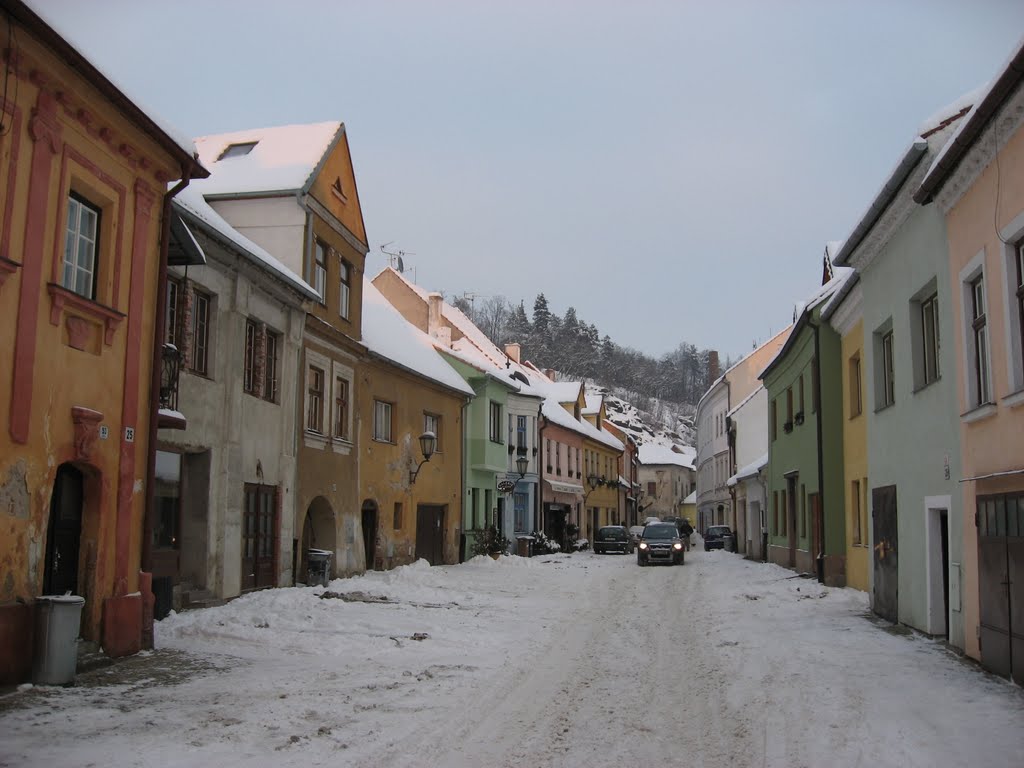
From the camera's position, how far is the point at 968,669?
9.76 meters

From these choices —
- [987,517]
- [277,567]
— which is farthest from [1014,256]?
[277,567]

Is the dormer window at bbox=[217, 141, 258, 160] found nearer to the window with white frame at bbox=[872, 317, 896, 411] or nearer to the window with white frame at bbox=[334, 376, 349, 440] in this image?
the window with white frame at bbox=[334, 376, 349, 440]

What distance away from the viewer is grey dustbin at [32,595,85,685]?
8.62 meters

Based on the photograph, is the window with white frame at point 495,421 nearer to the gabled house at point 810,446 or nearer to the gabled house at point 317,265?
the gabled house at point 810,446

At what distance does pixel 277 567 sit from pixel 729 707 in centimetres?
1094

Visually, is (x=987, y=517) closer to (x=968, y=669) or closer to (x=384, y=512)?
Result: (x=968, y=669)

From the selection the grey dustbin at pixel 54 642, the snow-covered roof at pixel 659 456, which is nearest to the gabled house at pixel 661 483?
the snow-covered roof at pixel 659 456

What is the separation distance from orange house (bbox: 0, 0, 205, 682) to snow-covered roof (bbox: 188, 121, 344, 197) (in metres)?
7.67

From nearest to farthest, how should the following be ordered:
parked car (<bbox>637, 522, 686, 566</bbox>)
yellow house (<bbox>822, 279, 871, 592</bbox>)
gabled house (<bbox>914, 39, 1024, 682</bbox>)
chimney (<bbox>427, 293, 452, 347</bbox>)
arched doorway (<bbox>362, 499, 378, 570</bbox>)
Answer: gabled house (<bbox>914, 39, 1024, 682</bbox>) < yellow house (<bbox>822, 279, 871, 592</bbox>) < arched doorway (<bbox>362, 499, 378, 570</bbox>) < parked car (<bbox>637, 522, 686, 566</bbox>) < chimney (<bbox>427, 293, 452, 347</bbox>)

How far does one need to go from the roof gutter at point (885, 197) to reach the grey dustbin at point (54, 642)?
10.8m

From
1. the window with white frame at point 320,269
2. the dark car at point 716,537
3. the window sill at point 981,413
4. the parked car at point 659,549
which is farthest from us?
the dark car at point 716,537

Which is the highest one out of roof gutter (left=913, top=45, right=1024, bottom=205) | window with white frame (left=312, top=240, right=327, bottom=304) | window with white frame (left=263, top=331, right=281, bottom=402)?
window with white frame (left=312, top=240, right=327, bottom=304)

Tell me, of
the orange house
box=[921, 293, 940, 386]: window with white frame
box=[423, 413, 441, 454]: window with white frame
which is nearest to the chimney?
box=[423, 413, 441, 454]: window with white frame

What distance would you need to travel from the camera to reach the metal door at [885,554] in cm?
1387
